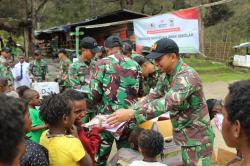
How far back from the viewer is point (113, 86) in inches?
184

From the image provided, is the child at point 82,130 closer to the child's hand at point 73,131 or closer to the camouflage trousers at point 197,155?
the child's hand at point 73,131

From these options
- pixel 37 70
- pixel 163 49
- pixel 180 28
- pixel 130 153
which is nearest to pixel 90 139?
pixel 130 153

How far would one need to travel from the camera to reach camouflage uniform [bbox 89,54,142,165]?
468cm

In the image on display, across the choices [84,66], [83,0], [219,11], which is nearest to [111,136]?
[84,66]

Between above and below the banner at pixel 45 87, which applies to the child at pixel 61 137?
above

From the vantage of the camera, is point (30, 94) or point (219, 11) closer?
point (30, 94)

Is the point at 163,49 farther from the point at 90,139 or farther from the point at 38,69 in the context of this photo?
the point at 38,69

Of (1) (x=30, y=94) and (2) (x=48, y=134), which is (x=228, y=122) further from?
(1) (x=30, y=94)

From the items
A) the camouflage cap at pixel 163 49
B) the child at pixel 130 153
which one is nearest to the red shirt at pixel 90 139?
the child at pixel 130 153

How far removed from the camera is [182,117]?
366 cm

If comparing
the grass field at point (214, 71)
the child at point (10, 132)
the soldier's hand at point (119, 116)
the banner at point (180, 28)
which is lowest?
the grass field at point (214, 71)

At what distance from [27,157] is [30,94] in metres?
2.32

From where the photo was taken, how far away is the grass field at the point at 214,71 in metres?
19.2

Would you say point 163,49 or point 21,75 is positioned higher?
point 163,49
